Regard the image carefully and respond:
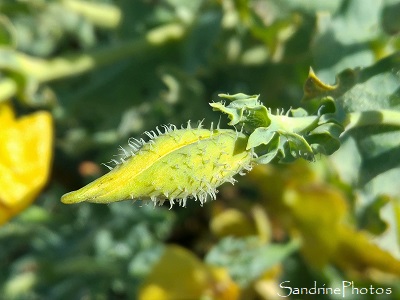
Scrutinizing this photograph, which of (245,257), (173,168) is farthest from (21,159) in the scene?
(173,168)

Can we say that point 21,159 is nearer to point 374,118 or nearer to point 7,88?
point 7,88

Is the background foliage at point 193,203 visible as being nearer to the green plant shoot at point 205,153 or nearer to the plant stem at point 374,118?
the plant stem at point 374,118

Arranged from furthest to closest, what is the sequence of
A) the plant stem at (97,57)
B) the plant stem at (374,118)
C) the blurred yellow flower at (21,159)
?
the plant stem at (97,57)
the blurred yellow flower at (21,159)
the plant stem at (374,118)

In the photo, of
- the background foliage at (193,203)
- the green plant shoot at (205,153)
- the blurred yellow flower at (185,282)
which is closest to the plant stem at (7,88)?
the background foliage at (193,203)

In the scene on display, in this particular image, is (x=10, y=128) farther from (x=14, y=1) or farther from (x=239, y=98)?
(x=239, y=98)

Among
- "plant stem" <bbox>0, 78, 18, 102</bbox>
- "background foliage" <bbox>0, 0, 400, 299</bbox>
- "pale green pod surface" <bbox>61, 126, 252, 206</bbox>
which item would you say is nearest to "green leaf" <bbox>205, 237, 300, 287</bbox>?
"background foliage" <bbox>0, 0, 400, 299</bbox>

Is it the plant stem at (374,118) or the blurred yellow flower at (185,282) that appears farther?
the blurred yellow flower at (185,282)

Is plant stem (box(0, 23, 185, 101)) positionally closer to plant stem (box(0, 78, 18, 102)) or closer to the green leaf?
plant stem (box(0, 78, 18, 102))
